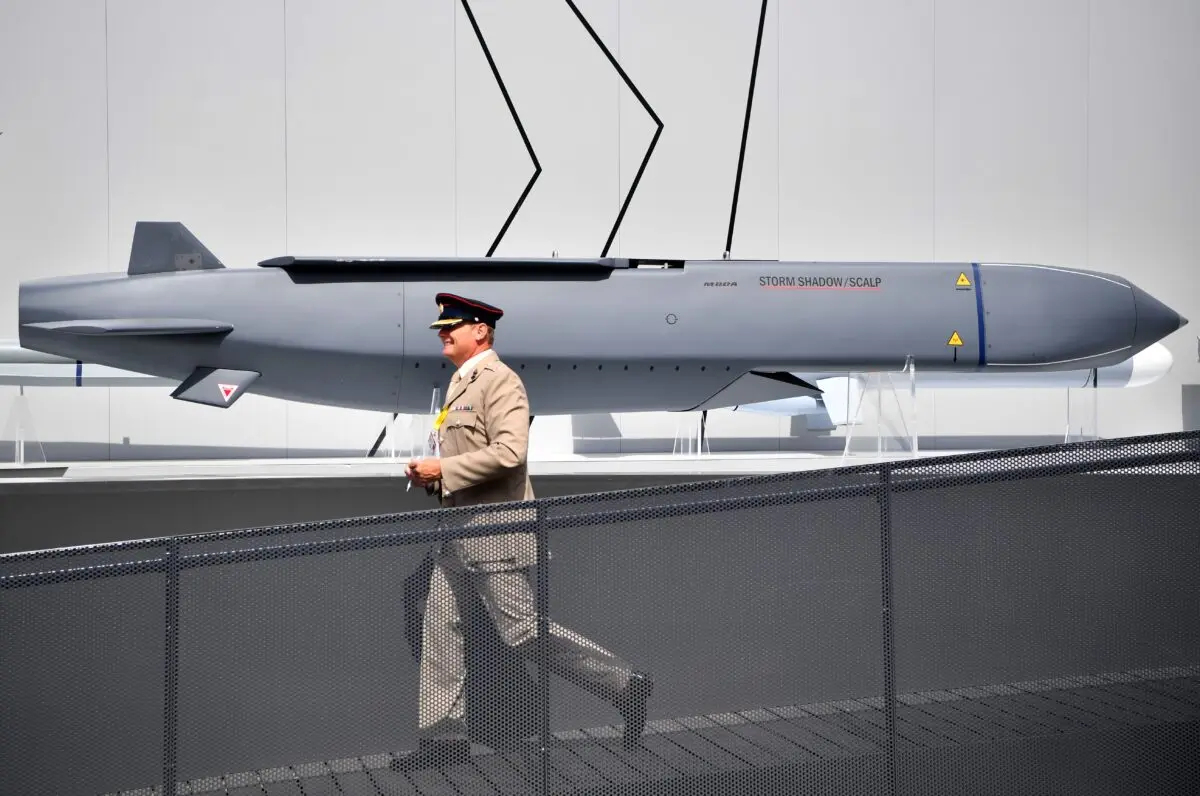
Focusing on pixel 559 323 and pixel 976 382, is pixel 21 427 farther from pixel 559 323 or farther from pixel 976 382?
pixel 976 382

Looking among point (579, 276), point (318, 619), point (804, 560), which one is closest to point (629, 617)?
point (804, 560)

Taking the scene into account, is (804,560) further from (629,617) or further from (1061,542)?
(1061,542)

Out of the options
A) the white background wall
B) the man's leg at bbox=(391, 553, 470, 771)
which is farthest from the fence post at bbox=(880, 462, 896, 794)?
the white background wall

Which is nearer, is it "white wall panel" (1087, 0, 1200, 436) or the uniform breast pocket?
the uniform breast pocket

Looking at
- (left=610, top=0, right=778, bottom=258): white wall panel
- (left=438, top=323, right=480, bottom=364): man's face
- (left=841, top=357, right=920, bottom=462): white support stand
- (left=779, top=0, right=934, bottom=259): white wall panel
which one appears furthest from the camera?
(left=779, top=0, right=934, bottom=259): white wall panel

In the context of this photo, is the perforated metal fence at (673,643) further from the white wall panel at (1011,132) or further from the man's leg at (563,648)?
the white wall panel at (1011,132)

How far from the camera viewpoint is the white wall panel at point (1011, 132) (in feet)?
26.6

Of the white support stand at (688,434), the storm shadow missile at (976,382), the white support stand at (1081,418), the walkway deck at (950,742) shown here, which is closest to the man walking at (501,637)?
the walkway deck at (950,742)

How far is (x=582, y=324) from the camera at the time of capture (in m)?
5.48

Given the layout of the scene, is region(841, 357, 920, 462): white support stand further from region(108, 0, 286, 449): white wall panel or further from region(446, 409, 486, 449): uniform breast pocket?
region(108, 0, 286, 449): white wall panel

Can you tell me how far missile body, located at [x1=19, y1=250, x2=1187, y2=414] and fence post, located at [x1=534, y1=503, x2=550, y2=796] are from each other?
3.53 metres

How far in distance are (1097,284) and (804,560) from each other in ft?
15.8

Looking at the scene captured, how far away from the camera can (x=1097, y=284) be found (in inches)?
239

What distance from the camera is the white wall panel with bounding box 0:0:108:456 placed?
23.2 ft
